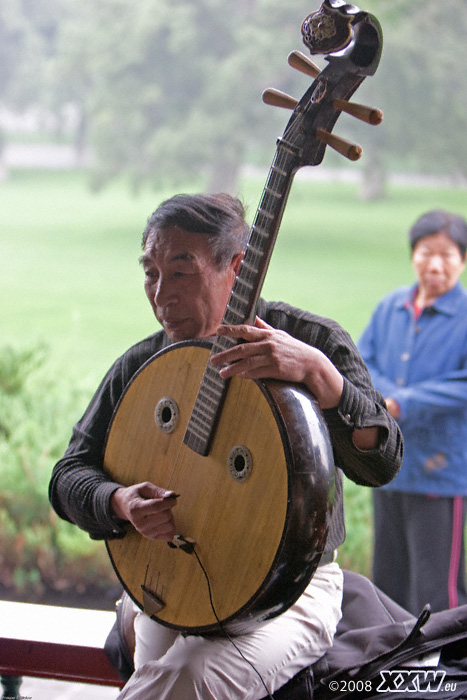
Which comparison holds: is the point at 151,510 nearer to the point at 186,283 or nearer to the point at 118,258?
the point at 186,283

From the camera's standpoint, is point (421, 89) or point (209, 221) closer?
point (209, 221)

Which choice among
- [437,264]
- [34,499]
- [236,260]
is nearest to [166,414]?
[236,260]

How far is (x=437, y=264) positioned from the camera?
3.06m

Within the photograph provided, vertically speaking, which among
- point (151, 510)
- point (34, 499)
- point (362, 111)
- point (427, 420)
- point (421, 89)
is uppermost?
point (421, 89)

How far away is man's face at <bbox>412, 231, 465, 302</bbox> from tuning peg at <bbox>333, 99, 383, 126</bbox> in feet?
5.78

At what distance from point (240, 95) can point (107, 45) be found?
0.84 m

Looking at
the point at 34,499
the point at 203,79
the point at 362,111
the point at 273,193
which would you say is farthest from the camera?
the point at 203,79

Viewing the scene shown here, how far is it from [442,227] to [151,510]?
76.8 inches

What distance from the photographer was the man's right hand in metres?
1.55

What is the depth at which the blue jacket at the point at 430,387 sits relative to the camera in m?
2.99

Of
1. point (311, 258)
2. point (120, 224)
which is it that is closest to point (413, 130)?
point (311, 258)

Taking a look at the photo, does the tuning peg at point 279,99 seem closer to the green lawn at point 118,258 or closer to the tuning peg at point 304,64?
the tuning peg at point 304,64

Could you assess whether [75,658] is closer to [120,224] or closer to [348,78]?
[348,78]

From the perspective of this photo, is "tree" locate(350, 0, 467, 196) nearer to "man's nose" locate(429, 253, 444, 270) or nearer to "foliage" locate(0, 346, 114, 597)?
"man's nose" locate(429, 253, 444, 270)
